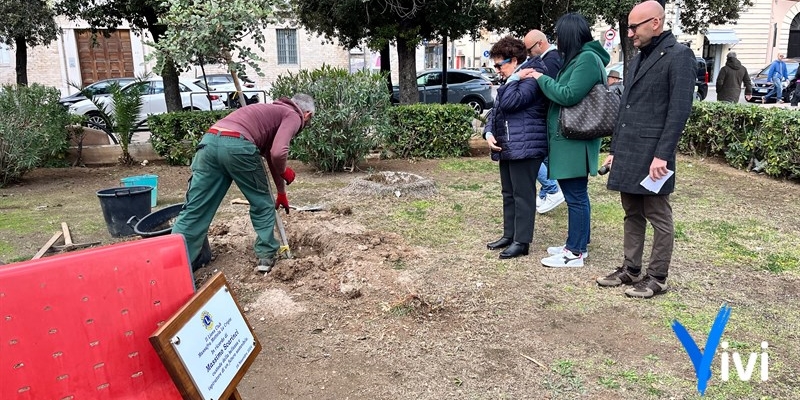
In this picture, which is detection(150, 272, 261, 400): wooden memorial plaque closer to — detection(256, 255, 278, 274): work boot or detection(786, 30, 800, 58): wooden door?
detection(256, 255, 278, 274): work boot

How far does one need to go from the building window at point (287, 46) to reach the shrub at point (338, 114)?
23.8 meters

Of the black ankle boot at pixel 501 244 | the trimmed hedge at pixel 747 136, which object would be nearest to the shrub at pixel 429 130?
the trimmed hedge at pixel 747 136

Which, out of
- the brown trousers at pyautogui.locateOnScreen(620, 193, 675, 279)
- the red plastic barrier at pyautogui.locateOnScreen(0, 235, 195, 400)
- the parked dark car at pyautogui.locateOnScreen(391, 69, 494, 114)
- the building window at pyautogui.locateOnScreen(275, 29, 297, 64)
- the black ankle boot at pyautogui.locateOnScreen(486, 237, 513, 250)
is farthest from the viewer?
the building window at pyautogui.locateOnScreen(275, 29, 297, 64)

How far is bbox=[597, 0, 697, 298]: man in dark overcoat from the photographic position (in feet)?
10.2

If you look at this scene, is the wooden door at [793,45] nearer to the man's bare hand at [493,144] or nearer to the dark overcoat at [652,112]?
the man's bare hand at [493,144]

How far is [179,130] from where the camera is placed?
8922 mm

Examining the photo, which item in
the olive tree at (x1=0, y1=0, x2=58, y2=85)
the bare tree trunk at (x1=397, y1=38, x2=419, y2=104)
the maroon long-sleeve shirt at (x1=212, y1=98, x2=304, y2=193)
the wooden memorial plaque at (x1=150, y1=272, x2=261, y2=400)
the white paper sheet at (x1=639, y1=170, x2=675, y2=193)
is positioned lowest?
the wooden memorial plaque at (x1=150, y1=272, x2=261, y2=400)

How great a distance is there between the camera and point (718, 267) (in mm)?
4121

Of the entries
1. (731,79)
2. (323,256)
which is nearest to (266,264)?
(323,256)

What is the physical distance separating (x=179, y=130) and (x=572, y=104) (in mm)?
6951

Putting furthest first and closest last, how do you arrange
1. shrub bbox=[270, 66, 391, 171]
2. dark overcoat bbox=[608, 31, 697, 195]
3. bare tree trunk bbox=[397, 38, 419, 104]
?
bare tree trunk bbox=[397, 38, 419, 104]
shrub bbox=[270, 66, 391, 171]
dark overcoat bbox=[608, 31, 697, 195]

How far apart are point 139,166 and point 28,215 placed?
2.91 metres

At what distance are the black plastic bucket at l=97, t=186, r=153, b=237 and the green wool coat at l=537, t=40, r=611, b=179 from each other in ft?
12.1

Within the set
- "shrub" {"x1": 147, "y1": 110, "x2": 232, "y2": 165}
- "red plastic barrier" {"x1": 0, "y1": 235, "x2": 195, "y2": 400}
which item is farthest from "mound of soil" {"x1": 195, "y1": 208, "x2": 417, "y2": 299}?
"shrub" {"x1": 147, "y1": 110, "x2": 232, "y2": 165}
